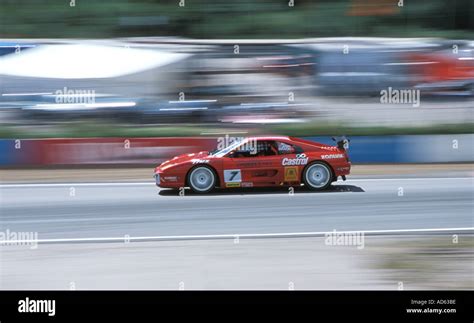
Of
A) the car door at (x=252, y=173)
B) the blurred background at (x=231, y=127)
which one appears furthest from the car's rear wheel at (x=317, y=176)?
the car door at (x=252, y=173)

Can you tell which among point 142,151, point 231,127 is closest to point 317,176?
point 142,151

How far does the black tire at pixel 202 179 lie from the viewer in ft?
34.3

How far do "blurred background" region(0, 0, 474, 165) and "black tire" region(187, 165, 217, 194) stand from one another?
332 centimetres

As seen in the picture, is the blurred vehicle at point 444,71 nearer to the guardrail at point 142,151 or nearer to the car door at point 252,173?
the guardrail at point 142,151

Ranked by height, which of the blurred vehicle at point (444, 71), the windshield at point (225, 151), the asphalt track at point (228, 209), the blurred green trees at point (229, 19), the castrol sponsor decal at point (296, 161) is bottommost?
the asphalt track at point (228, 209)

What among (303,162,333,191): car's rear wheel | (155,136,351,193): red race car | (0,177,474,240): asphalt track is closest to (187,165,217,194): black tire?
(155,136,351,193): red race car

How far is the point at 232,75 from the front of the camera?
1808 cm

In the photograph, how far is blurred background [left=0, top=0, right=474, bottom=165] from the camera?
14445 mm

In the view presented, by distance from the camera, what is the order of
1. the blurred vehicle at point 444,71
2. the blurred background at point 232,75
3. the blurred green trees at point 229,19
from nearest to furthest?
the blurred background at point 232,75 < the blurred vehicle at point 444,71 < the blurred green trees at point 229,19

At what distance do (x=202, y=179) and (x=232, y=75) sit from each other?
8026 mm

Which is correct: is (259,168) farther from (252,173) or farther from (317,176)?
(317,176)

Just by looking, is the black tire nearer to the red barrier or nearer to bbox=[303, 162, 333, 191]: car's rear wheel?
bbox=[303, 162, 333, 191]: car's rear wheel

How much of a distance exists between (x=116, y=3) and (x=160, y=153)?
900 cm

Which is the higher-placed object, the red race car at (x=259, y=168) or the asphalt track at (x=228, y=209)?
the red race car at (x=259, y=168)
